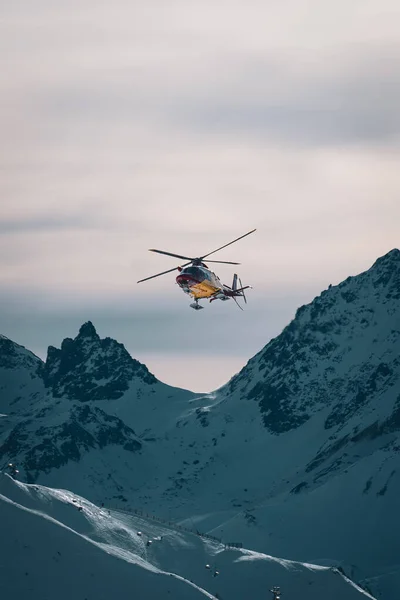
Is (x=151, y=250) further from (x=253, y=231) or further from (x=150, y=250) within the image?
(x=253, y=231)

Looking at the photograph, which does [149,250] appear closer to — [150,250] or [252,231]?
[150,250]

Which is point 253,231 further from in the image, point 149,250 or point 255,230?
point 149,250

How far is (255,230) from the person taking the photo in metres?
197

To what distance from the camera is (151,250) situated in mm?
199750

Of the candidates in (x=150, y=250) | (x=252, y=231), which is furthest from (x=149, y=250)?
(x=252, y=231)

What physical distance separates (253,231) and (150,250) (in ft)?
44.6

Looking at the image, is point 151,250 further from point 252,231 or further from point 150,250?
point 252,231

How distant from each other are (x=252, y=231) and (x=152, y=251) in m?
13.3

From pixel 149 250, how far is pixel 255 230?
45.8ft

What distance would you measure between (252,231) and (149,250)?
13.7 m

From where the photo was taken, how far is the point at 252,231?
655ft

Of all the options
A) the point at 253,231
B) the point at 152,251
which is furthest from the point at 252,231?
the point at 152,251

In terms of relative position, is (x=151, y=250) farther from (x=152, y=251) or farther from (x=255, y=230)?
(x=255, y=230)

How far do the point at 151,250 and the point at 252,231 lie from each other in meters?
13.4
